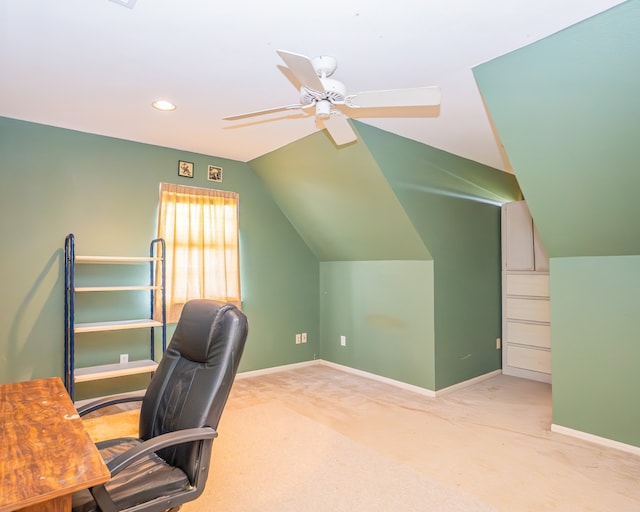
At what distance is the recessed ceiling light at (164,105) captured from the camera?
2855mm

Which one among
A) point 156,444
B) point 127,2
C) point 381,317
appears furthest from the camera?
point 381,317

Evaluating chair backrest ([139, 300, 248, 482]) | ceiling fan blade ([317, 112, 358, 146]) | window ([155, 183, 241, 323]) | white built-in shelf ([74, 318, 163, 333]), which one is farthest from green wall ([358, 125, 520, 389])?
white built-in shelf ([74, 318, 163, 333])

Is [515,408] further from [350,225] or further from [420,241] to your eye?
[350,225]

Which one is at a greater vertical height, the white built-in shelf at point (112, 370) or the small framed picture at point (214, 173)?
the small framed picture at point (214, 173)

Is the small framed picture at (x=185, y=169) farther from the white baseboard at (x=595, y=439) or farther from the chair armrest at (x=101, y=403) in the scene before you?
the white baseboard at (x=595, y=439)

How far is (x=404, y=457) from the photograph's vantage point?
2646 millimetres

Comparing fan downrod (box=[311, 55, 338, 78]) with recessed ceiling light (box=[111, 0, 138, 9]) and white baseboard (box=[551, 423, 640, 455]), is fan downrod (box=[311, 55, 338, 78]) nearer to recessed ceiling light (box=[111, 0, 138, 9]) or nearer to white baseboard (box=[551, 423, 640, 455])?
recessed ceiling light (box=[111, 0, 138, 9])

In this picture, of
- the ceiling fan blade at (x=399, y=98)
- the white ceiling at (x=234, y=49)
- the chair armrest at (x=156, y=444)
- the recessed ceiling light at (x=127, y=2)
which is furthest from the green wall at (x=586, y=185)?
the chair armrest at (x=156, y=444)

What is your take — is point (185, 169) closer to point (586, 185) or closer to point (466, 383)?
point (586, 185)

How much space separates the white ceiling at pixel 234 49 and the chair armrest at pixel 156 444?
69.5 inches

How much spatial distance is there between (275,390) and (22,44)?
3.26 metres

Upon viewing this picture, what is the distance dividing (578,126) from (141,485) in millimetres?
→ 2679

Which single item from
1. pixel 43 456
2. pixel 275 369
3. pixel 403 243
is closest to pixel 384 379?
pixel 275 369

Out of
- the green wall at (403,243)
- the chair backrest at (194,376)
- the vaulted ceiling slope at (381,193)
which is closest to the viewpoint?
the chair backrest at (194,376)
